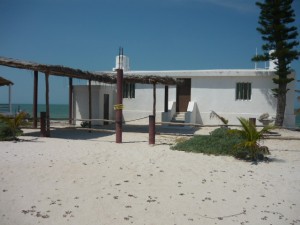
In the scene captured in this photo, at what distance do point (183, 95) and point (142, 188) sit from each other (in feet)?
45.8

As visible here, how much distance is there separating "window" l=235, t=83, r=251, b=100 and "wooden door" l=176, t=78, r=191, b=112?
9.60 feet

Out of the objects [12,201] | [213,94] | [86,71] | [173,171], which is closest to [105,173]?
[173,171]

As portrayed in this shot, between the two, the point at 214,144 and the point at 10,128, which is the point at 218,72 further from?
the point at 10,128

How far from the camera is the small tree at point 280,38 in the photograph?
15.3 meters

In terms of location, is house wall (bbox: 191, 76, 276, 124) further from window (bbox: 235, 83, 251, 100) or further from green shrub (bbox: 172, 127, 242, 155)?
green shrub (bbox: 172, 127, 242, 155)

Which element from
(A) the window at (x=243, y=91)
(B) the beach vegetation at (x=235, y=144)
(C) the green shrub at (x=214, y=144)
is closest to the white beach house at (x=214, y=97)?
(A) the window at (x=243, y=91)

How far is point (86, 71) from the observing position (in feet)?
43.2

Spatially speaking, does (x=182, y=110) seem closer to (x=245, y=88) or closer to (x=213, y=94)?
(x=213, y=94)

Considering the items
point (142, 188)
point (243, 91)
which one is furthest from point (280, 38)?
point (142, 188)

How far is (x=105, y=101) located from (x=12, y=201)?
14.0 m

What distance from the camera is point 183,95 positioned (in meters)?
19.0

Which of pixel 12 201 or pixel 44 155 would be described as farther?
pixel 44 155

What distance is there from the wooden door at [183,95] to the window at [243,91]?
293 centimetres

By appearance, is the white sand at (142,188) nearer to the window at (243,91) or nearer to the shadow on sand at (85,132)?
the shadow on sand at (85,132)
